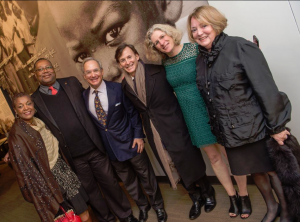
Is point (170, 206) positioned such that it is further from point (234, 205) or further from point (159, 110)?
point (159, 110)

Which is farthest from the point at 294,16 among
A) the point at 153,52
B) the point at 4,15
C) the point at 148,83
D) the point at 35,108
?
the point at 4,15

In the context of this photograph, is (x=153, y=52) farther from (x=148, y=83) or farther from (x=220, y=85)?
(x=220, y=85)

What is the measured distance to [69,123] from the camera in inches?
98.0

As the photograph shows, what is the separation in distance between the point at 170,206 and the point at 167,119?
115 centimetres

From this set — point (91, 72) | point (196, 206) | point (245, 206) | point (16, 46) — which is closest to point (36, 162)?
point (91, 72)

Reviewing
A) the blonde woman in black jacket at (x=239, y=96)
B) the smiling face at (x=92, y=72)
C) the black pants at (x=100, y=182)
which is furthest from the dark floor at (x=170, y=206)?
the smiling face at (x=92, y=72)

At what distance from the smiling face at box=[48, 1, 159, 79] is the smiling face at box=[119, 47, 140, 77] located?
2.70 ft

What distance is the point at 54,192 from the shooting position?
2291mm

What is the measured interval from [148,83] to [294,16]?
4.26ft

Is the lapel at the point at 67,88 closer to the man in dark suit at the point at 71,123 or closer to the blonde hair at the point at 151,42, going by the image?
the man in dark suit at the point at 71,123

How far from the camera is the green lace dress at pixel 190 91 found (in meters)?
2.08

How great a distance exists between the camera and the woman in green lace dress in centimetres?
206

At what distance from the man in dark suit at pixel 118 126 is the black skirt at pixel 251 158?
3.31 feet

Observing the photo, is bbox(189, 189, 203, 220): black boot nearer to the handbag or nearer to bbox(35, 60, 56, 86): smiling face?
the handbag
